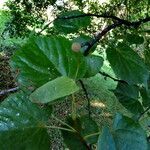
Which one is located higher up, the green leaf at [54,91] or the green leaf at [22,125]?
the green leaf at [54,91]

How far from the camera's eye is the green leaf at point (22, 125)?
16.7 inches

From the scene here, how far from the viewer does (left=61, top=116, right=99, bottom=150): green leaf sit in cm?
45

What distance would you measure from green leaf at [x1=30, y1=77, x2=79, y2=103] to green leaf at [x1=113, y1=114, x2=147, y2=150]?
12 cm

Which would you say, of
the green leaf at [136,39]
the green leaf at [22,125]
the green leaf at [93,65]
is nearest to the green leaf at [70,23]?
the green leaf at [136,39]

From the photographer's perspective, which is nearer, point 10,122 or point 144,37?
point 10,122

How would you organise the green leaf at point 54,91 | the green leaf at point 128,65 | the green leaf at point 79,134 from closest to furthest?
the green leaf at point 54,91 → the green leaf at point 79,134 → the green leaf at point 128,65

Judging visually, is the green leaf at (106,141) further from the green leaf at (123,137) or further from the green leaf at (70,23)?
the green leaf at (70,23)

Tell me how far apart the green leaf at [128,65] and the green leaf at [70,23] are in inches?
4.7

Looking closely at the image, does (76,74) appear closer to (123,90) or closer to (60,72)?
(60,72)

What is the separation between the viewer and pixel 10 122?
0.43 meters

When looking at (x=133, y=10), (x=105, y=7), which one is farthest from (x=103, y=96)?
(x=133, y=10)

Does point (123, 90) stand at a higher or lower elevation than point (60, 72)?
lower

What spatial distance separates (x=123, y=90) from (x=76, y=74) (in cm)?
41

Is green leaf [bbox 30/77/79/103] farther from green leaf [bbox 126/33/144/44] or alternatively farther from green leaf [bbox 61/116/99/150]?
green leaf [bbox 126/33/144/44]
